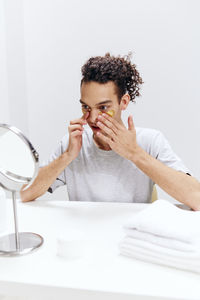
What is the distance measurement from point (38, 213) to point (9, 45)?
1.50m

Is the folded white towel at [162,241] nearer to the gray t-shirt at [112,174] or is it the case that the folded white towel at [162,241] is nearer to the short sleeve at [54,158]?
the gray t-shirt at [112,174]

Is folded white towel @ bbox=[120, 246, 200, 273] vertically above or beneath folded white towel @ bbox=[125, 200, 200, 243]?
beneath

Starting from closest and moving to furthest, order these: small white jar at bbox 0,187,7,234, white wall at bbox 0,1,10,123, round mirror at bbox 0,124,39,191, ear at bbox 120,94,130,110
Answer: round mirror at bbox 0,124,39,191
small white jar at bbox 0,187,7,234
ear at bbox 120,94,130,110
white wall at bbox 0,1,10,123

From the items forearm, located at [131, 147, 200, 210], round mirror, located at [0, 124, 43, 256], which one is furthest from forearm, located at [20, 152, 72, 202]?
round mirror, located at [0, 124, 43, 256]

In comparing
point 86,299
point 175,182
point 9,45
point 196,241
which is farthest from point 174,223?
point 9,45

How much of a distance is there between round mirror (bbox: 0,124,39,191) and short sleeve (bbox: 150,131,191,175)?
63cm

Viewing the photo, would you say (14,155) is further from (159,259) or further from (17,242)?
(159,259)

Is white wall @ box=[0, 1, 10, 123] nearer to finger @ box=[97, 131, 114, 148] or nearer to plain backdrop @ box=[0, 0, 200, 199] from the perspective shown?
plain backdrop @ box=[0, 0, 200, 199]

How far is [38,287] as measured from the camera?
60 cm

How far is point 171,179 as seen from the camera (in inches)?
42.2

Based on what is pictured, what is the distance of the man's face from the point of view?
1.18 m

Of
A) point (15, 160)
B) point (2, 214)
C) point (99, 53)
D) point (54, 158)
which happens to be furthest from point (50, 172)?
point (99, 53)

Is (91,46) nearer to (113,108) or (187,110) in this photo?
(187,110)

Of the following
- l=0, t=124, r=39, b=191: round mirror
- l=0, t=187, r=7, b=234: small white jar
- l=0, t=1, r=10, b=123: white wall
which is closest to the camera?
l=0, t=124, r=39, b=191: round mirror
